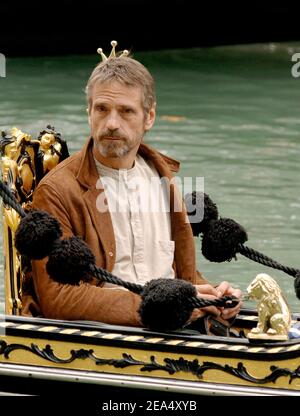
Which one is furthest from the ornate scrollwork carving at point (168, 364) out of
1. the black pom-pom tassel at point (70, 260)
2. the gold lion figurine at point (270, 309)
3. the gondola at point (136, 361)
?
the black pom-pom tassel at point (70, 260)

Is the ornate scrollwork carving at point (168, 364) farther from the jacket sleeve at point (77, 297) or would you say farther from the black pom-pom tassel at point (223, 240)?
the black pom-pom tassel at point (223, 240)

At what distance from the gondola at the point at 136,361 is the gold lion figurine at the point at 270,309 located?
2 centimetres

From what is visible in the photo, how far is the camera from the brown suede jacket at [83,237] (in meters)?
4.62

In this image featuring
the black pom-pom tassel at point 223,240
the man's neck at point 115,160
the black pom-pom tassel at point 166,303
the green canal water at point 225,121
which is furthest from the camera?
the green canal water at point 225,121

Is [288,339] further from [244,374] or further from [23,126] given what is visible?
[23,126]

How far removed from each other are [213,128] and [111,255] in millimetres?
6668

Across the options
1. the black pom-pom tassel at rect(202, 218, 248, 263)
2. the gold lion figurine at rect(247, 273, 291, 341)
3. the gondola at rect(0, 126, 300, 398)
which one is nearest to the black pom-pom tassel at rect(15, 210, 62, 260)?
the gondola at rect(0, 126, 300, 398)

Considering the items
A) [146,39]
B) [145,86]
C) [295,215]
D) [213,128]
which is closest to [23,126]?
[213,128]

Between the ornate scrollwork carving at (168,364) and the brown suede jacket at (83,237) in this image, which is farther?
the brown suede jacket at (83,237)

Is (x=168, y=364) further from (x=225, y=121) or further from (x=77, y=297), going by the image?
(x=225, y=121)

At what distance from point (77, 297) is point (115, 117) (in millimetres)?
586

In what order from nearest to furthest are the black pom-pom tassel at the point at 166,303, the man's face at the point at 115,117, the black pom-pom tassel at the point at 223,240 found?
the black pom-pom tassel at the point at 166,303 → the man's face at the point at 115,117 → the black pom-pom tassel at the point at 223,240

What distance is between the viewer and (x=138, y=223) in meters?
4.77

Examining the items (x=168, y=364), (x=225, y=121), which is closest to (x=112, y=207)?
(x=168, y=364)
